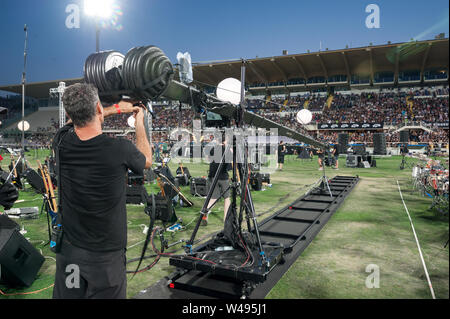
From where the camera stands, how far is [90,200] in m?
2.08

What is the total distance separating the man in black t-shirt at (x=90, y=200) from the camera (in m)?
2.06

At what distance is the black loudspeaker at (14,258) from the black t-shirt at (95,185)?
2.04 m

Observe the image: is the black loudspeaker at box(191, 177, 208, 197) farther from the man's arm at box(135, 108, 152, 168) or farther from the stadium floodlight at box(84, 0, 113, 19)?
the man's arm at box(135, 108, 152, 168)

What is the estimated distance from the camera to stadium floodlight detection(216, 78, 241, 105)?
4.16 metres

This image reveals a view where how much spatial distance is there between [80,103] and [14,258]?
8.98 feet

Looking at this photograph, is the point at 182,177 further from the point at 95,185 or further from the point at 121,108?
the point at 95,185

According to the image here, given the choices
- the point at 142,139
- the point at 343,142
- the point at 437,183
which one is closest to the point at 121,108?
the point at 142,139

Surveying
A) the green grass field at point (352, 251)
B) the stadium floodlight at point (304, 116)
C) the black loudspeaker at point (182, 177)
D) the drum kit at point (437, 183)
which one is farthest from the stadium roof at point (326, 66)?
the green grass field at point (352, 251)

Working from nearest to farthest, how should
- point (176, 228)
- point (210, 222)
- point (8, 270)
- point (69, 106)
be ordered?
point (69, 106) → point (8, 270) → point (176, 228) → point (210, 222)

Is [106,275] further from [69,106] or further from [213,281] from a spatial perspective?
[213,281]

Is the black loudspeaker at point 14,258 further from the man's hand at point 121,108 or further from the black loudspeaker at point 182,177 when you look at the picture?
the black loudspeaker at point 182,177

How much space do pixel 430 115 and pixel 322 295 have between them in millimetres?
40946

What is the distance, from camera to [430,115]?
36281 mm
